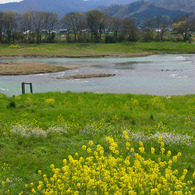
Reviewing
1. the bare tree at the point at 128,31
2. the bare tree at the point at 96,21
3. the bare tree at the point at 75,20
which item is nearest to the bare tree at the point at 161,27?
the bare tree at the point at 128,31

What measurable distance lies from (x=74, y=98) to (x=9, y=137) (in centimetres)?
898

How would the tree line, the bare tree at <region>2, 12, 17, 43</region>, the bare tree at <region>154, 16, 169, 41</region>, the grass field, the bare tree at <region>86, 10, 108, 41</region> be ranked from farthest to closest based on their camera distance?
the bare tree at <region>2, 12, 17, 43</region>, the bare tree at <region>86, 10, 108, 41</region>, the bare tree at <region>154, 16, 169, 41</region>, the tree line, the grass field

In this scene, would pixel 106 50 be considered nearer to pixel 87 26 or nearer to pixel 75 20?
pixel 87 26

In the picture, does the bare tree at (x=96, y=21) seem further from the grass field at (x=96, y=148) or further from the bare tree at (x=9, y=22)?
the grass field at (x=96, y=148)

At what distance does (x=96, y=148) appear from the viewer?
980cm

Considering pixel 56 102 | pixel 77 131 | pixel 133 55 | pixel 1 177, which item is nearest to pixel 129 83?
pixel 56 102

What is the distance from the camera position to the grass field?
19.4 ft

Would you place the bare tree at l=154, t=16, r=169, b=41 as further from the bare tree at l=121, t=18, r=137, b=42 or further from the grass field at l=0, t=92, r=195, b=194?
the grass field at l=0, t=92, r=195, b=194

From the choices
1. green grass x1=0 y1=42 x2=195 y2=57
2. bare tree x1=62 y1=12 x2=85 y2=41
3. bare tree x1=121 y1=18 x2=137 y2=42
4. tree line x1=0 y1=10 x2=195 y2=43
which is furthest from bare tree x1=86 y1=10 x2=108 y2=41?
green grass x1=0 y1=42 x2=195 y2=57

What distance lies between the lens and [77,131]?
39.0 ft

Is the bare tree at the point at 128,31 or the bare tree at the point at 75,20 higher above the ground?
the bare tree at the point at 75,20

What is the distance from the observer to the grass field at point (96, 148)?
5.92 m

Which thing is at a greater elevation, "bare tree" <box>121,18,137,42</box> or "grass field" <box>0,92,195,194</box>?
"bare tree" <box>121,18,137,42</box>

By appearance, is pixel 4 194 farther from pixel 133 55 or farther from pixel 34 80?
pixel 133 55
